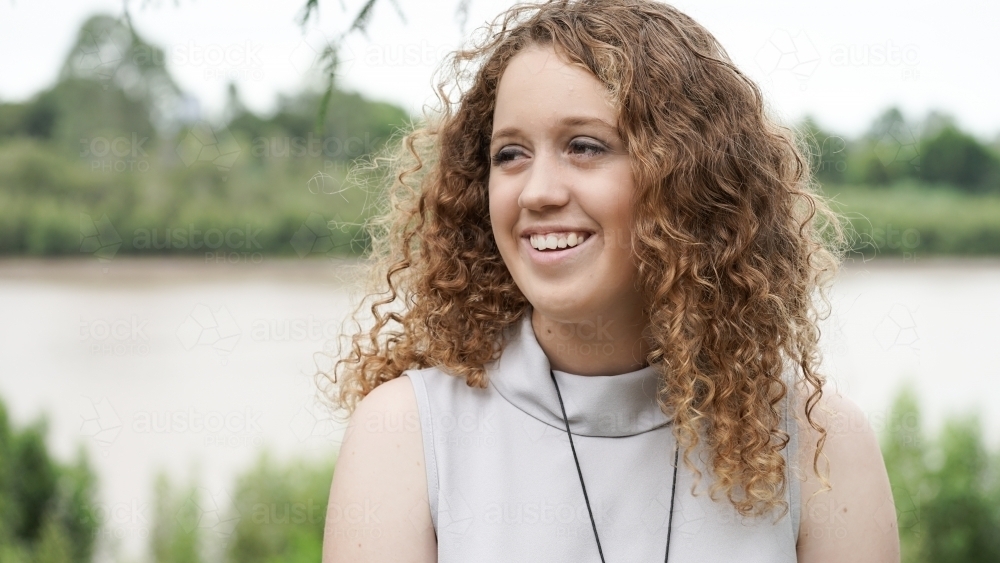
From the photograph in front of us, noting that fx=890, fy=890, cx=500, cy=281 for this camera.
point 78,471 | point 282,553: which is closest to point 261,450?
point 282,553

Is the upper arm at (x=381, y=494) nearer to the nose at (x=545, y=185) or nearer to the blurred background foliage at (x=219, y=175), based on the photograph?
the nose at (x=545, y=185)

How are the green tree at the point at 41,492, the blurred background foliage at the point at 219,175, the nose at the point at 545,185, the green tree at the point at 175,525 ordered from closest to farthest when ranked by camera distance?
the nose at the point at 545,185, the green tree at the point at 175,525, the green tree at the point at 41,492, the blurred background foliage at the point at 219,175

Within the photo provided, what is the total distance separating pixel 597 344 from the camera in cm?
143

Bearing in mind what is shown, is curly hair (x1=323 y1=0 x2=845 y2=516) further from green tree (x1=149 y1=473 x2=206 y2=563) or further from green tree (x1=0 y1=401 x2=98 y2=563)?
green tree (x1=0 y1=401 x2=98 y2=563)

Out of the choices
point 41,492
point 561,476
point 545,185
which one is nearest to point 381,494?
point 561,476

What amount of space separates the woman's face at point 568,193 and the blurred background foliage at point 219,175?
2.49 metres

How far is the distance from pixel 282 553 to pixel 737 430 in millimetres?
2237

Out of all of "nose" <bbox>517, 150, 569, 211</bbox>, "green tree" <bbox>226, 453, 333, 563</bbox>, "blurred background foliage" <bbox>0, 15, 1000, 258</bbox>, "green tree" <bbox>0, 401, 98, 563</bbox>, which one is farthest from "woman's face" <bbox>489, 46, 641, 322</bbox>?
"green tree" <bbox>0, 401, 98, 563</bbox>

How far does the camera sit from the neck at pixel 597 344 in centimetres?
141

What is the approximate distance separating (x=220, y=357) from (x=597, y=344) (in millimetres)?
4031

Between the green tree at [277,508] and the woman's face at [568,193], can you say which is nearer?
the woman's face at [568,193]

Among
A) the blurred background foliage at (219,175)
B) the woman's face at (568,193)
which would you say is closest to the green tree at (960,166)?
the blurred background foliage at (219,175)

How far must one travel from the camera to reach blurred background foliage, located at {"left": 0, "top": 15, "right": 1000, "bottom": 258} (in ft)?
12.9

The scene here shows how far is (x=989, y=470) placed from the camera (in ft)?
10.8
